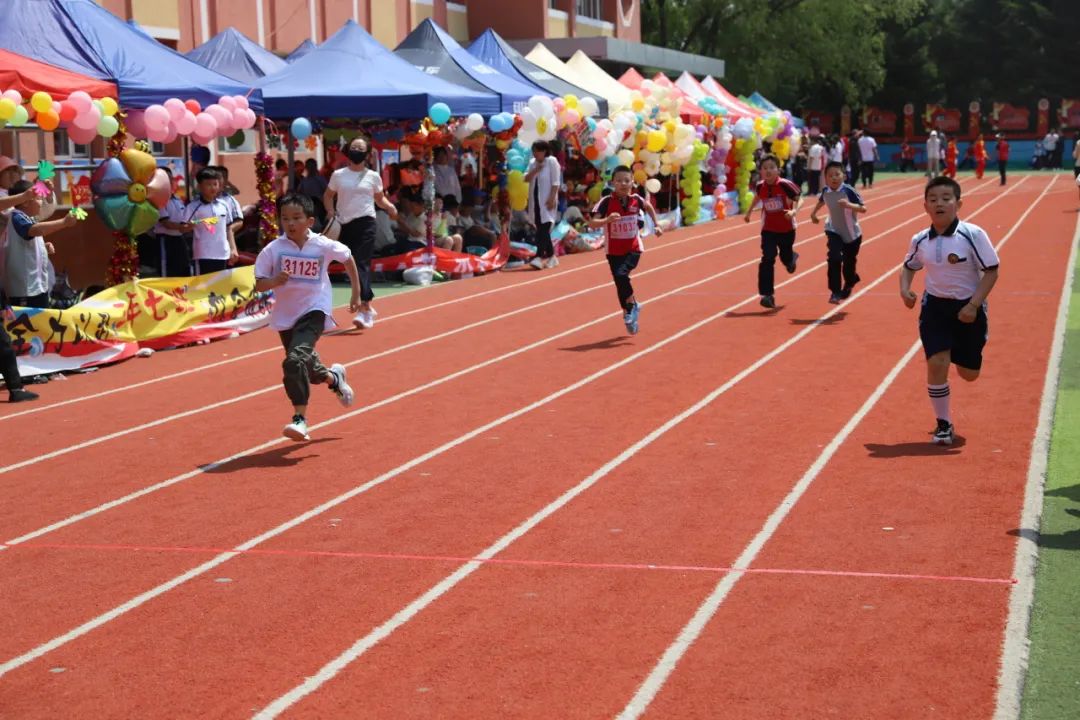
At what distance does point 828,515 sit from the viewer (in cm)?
786

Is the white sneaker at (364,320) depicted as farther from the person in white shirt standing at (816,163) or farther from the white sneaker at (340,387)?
the person in white shirt standing at (816,163)

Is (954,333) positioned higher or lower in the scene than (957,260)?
lower

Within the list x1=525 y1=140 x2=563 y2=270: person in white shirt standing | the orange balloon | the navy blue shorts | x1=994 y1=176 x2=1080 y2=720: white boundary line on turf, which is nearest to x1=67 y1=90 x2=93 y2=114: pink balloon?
the orange balloon

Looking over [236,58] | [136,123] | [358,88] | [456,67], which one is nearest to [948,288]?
[136,123]

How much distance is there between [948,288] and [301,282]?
4285 mm

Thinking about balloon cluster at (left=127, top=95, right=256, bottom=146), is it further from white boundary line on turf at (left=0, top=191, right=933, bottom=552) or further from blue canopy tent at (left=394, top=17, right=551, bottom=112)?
blue canopy tent at (left=394, top=17, right=551, bottom=112)

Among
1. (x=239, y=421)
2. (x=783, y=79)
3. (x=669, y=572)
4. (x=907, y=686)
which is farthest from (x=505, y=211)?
(x=783, y=79)

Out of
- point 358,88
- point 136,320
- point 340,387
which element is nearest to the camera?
point 340,387

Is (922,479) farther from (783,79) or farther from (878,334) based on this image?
(783,79)

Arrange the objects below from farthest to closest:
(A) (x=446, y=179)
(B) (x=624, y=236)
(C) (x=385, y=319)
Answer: (A) (x=446, y=179) → (C) (x=385, y=319) → (B) (x=624, y=236)

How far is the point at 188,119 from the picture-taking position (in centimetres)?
1636

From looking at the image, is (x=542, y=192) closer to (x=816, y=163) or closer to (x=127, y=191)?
(x=127, y=191)

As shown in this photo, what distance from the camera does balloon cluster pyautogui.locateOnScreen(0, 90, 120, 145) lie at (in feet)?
45.6

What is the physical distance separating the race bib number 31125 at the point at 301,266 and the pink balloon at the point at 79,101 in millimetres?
5497
